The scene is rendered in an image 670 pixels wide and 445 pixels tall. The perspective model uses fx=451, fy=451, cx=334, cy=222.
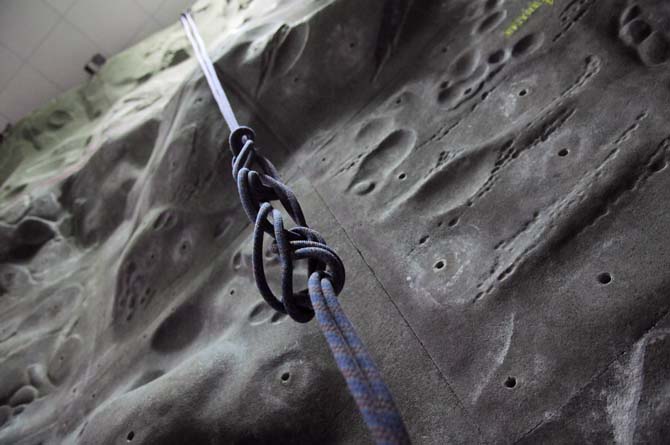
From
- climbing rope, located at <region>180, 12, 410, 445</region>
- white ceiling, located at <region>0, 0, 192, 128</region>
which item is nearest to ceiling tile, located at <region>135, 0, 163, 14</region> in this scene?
white ceiling, located at <region>0, 0, 192, 128</region>

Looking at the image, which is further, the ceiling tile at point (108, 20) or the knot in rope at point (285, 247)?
the ceiling tile at point (108, 20)

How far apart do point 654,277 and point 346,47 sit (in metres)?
1.15

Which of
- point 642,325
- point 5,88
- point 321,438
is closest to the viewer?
point 642,325

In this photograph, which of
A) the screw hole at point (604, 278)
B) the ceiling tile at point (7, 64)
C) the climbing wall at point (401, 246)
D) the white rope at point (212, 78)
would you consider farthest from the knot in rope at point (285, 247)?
the ceiling tile at point (7, 64)

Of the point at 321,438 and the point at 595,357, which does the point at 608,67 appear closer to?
the point at 595,357

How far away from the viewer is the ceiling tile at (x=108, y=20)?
3.30 metres

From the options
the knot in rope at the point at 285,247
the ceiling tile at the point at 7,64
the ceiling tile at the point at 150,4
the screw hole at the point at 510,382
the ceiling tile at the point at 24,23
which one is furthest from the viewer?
the ceiling tile at the point at 150,4

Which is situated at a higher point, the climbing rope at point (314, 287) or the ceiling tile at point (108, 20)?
the ceiling tile at point (108, 20)

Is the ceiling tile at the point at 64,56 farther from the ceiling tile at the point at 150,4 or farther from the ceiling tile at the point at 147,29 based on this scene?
the ceiling tile at the point at 150,4

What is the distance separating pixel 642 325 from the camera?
739 millimetres

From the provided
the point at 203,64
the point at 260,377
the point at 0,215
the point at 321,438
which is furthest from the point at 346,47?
the point at 0,215

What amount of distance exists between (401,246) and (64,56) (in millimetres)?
3433

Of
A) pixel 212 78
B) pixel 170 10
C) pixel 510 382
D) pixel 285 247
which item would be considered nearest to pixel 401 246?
pixel 510 382

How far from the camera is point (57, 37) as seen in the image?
3295 millimetres
